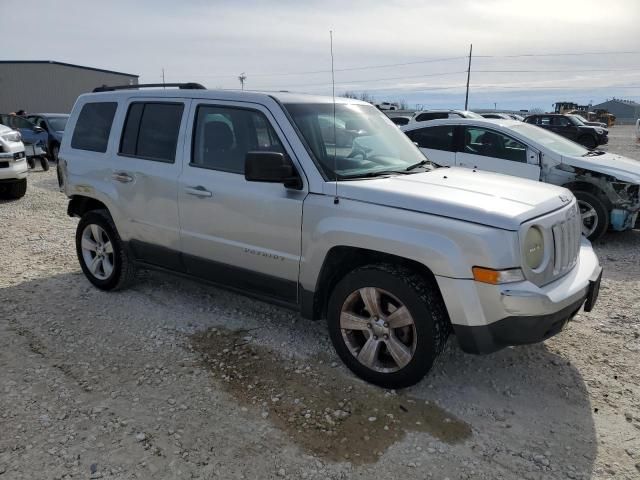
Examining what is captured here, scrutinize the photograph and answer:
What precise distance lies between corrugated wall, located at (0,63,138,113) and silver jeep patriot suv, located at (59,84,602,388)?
35548mm

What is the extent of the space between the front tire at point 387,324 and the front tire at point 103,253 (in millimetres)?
2459

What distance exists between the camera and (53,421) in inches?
120

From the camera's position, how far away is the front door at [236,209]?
3.65 meters

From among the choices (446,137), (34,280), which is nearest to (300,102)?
(34,280)

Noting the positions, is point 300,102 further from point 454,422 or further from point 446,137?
point 446,137

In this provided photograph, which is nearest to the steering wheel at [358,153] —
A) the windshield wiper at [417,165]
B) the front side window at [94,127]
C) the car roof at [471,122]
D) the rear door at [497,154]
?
the windshield wiper at [417,165]

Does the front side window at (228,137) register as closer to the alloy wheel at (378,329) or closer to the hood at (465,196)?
the hood at (465,196)

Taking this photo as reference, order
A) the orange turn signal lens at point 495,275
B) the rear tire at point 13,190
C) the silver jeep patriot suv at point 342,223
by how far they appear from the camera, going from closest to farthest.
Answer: the orange turn signal lens at point 495,275, the silver jeep patriot suv at point 342,223, the rear tire at point 13,190

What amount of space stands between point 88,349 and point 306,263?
1875 millimetres

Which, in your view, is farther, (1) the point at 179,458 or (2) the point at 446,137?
(2) the point at 446,137

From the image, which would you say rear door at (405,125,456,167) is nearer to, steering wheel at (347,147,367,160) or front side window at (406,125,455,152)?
front side window at (406,125,455,152)

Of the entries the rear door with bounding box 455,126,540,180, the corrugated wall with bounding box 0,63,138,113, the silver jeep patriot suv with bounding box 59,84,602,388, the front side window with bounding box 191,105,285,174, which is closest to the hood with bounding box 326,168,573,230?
the silver jeep patriot suv with bounding box 59,84,602,388

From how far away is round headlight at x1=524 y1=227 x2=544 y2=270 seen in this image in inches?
116

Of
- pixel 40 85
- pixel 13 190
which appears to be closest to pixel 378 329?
pixel 13 190
